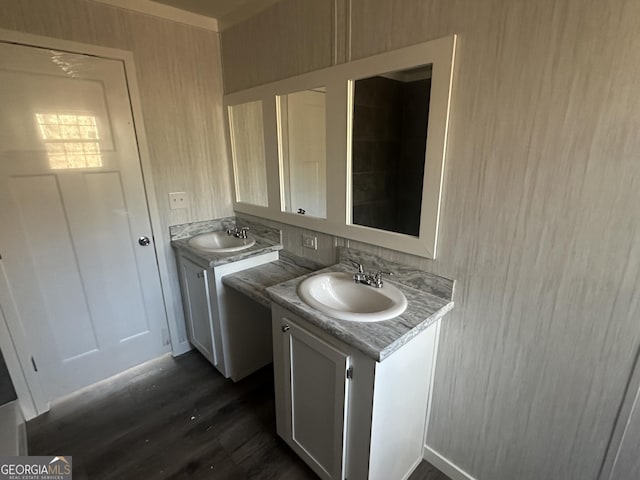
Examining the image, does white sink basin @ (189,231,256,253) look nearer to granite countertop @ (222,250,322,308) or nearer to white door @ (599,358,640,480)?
granite countertop @ (222,250,322,308)

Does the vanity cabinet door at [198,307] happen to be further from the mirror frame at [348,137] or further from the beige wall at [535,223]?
the beige wall at [535,223]

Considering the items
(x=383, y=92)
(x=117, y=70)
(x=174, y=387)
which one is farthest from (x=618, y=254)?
(x=117, y=70)

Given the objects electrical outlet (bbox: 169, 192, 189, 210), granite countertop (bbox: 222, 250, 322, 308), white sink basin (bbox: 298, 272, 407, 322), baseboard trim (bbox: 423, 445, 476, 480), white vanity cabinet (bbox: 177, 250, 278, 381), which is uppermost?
electrical outlet (bbox: 169, 192, 189, 210)

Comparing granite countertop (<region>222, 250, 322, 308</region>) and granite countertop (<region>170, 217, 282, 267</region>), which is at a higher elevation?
granite countertop (<region>170, 217, 282, 267</region>)

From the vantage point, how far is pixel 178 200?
7.35 ft

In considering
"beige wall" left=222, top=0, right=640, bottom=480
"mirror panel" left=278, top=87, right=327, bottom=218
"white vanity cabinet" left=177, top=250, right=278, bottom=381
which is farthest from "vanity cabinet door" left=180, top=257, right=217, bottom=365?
"beige wall" left=222, top=0, right=640, bottom=480

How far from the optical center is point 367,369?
108 centimetres

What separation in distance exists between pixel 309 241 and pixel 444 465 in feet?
4.45

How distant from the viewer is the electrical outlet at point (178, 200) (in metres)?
2.21

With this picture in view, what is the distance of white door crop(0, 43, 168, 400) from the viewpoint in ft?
5.39

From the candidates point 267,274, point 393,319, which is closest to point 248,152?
point 267,274

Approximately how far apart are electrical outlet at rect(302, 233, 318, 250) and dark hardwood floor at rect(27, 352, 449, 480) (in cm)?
102

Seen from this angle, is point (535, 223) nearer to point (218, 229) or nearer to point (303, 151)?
point (303, 151)

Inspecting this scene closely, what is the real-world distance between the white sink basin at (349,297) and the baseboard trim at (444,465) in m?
0.82
